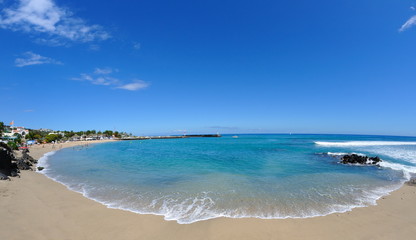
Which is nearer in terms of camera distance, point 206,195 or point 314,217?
point 314,217

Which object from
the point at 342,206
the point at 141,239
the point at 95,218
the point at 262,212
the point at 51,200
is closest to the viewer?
the point at 141,239

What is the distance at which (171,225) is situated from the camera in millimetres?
6098

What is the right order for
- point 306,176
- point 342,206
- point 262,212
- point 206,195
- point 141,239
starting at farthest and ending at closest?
1. point 306,176
2. point 206,195
3. point 342,206
4. point 262,212
5. point 141,239

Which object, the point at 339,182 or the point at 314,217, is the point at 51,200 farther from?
the point at 339,182

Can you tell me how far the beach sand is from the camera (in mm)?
5391

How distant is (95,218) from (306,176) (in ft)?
42.4

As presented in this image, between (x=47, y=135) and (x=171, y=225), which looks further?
(x=47, y=135)

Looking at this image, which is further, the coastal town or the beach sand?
the coastal town

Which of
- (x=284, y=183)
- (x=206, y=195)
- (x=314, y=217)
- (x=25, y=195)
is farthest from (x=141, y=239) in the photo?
(x=284, y=183)

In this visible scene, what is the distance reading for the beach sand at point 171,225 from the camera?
5.39 m

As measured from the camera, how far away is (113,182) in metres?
11.6

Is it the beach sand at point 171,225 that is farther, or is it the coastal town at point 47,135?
the coastal town at point 47,135

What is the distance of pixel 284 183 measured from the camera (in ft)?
36.4

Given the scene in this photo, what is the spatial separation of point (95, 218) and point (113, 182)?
557cm
